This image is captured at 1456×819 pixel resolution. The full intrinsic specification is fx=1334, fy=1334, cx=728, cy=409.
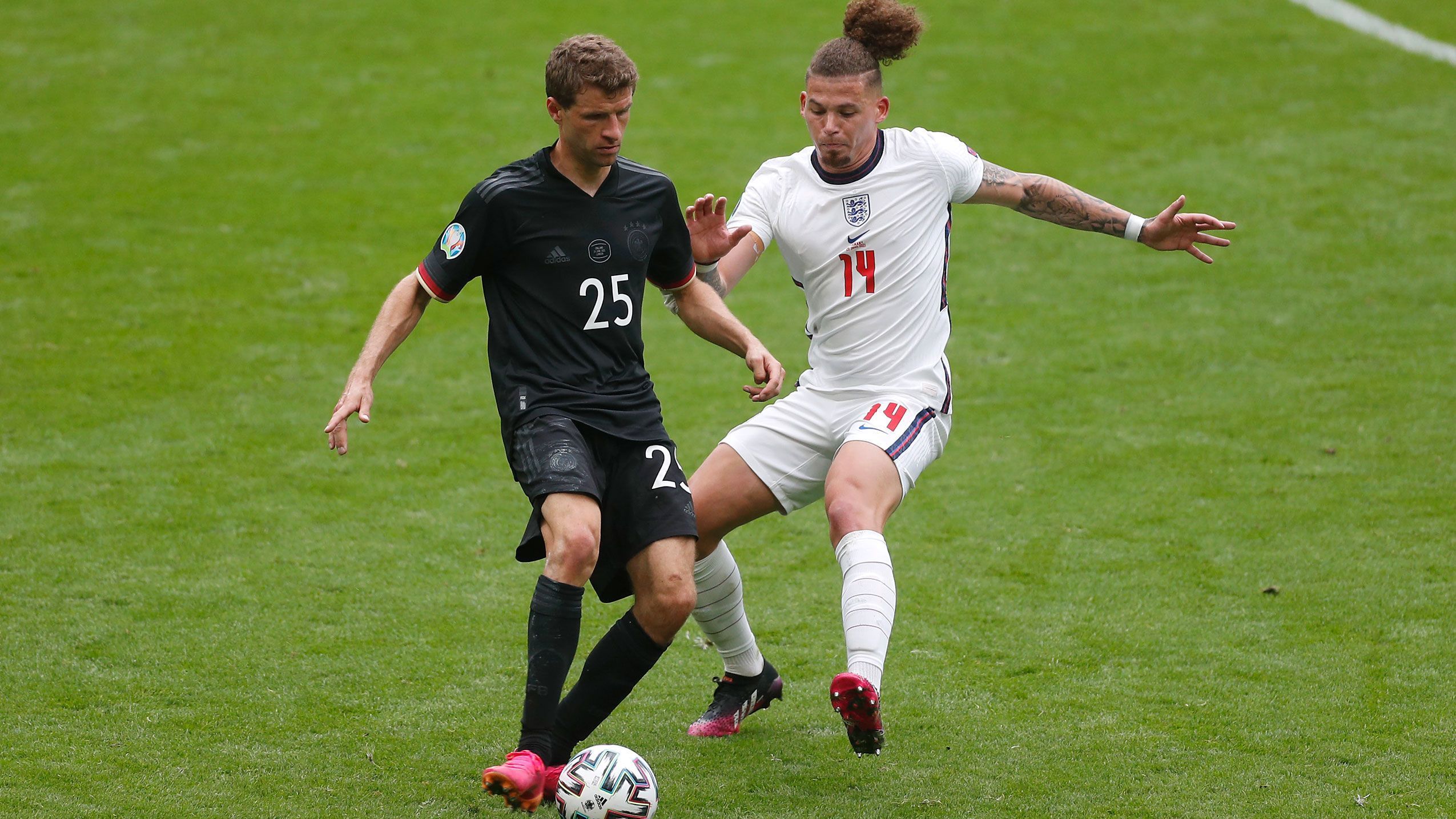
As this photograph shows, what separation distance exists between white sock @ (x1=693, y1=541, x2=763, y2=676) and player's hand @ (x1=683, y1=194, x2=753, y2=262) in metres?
1.13

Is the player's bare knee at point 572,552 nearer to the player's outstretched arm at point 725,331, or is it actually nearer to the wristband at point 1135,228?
the player's outstretched arm at point 725,331

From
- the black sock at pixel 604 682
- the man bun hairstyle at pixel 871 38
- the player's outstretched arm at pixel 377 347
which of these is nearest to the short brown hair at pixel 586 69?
the player's outstretched arm at pixel 377 347

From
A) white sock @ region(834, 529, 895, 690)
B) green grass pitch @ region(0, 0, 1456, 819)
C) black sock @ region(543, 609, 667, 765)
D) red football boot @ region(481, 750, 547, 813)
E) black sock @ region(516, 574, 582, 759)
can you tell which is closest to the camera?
red football boot @ region(481, 750, 547, 813)

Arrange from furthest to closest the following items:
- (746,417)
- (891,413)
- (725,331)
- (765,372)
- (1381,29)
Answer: (1381,29), (746,417), (891,413), (725,331), (765,372)

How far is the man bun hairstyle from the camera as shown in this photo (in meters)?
5.07

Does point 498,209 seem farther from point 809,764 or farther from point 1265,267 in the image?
point 1265,267

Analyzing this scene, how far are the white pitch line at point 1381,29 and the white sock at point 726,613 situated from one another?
14983mm

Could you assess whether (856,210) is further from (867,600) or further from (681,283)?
(867,600)

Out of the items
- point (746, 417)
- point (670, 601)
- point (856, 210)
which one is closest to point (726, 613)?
point (670, 601)

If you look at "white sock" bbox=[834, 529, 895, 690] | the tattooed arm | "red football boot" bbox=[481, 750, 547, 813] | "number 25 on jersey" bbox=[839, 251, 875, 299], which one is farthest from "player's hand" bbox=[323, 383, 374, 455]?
the tattooed arm

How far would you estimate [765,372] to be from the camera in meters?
4.70

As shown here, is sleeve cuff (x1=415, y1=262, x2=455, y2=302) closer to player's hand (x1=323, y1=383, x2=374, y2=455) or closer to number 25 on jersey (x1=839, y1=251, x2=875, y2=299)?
player's hand (x1=323, y1=383, x2=374, y2=455)

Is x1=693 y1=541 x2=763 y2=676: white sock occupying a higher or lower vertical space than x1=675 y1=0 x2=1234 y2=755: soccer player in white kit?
lower

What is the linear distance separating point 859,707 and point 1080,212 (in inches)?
91.8
